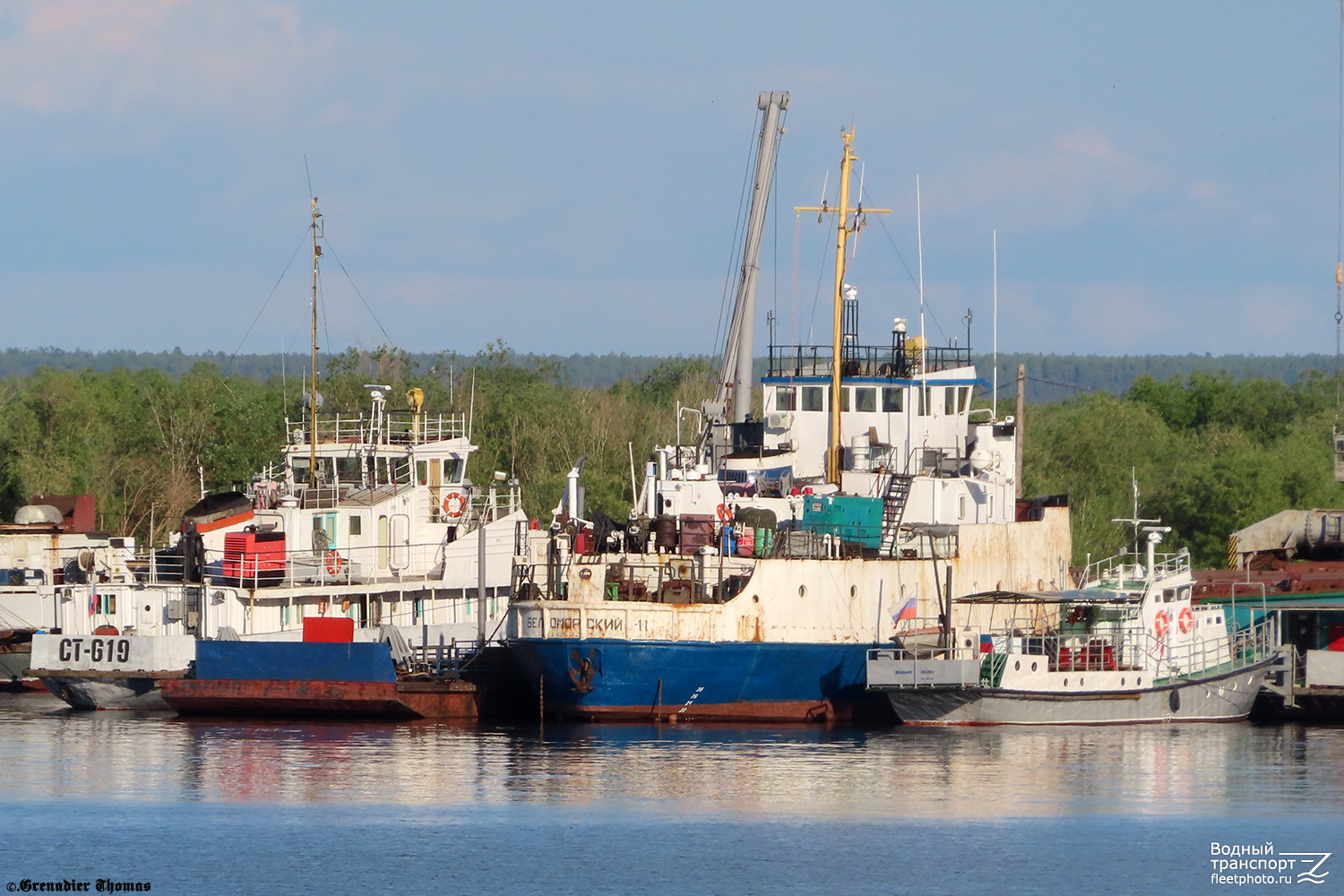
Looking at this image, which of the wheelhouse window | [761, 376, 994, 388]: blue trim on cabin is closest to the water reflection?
the wheelhouse window

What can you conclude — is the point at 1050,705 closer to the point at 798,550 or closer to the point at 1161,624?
the point at 1161,624

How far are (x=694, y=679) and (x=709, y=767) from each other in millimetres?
5029

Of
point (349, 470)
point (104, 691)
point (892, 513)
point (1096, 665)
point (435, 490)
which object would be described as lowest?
point (104, 691)

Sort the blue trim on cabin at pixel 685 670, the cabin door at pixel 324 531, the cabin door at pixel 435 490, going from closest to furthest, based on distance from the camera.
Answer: the blue trim on cabin at pixel 685 670
the cabin door at pixel 324 531
the cabin door at pixel 435 490

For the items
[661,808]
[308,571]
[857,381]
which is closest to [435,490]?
[308,571]

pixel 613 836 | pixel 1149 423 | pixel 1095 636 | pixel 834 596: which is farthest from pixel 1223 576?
pixel 1149 423

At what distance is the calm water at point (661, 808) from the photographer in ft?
99.7

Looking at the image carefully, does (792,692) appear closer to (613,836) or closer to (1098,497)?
(613,836)

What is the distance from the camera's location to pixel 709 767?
3778 cm

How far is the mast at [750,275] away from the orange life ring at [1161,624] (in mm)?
21084

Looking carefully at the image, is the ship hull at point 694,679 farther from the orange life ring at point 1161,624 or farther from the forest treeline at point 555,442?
the forest treeline at point 555,442

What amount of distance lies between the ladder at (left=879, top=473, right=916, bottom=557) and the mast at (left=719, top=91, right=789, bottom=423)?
646 inches

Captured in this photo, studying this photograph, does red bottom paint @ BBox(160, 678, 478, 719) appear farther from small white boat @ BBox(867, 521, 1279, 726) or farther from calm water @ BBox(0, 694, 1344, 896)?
small white boat @ BBox(867, 521, 1279, 726)

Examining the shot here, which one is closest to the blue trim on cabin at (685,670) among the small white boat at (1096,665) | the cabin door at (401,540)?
the small white boat at (1096,665)
